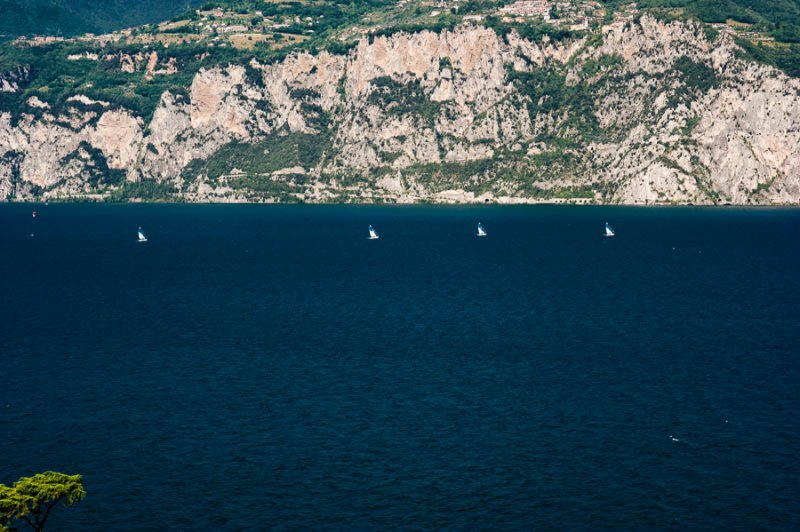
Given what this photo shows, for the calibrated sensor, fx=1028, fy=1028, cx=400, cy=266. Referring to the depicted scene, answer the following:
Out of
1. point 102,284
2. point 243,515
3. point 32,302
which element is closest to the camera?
point 243,515

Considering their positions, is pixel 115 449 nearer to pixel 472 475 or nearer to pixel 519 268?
pixel 472 475

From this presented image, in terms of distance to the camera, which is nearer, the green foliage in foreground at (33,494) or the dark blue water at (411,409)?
the green foliage in foreground at (33,494)

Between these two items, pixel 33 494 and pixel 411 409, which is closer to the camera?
Answer: pixel 33 494

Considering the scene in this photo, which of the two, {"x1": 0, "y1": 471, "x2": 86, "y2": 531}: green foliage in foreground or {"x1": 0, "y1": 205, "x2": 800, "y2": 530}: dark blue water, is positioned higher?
{"x1": 0, "y1": 471, "x2": 86, "y2": 531}: green foliage in foreground

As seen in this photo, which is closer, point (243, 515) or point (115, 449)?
point (243, 515)

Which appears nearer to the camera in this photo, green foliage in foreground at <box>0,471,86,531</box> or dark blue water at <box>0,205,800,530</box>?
green foliage in foreground at <box>0,471,86,531</box>

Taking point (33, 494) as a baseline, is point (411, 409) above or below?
below

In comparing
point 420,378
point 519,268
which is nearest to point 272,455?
point 420,378

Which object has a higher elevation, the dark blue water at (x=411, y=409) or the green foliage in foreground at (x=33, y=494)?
the green foliage in foreground at (x=33, y=494)
